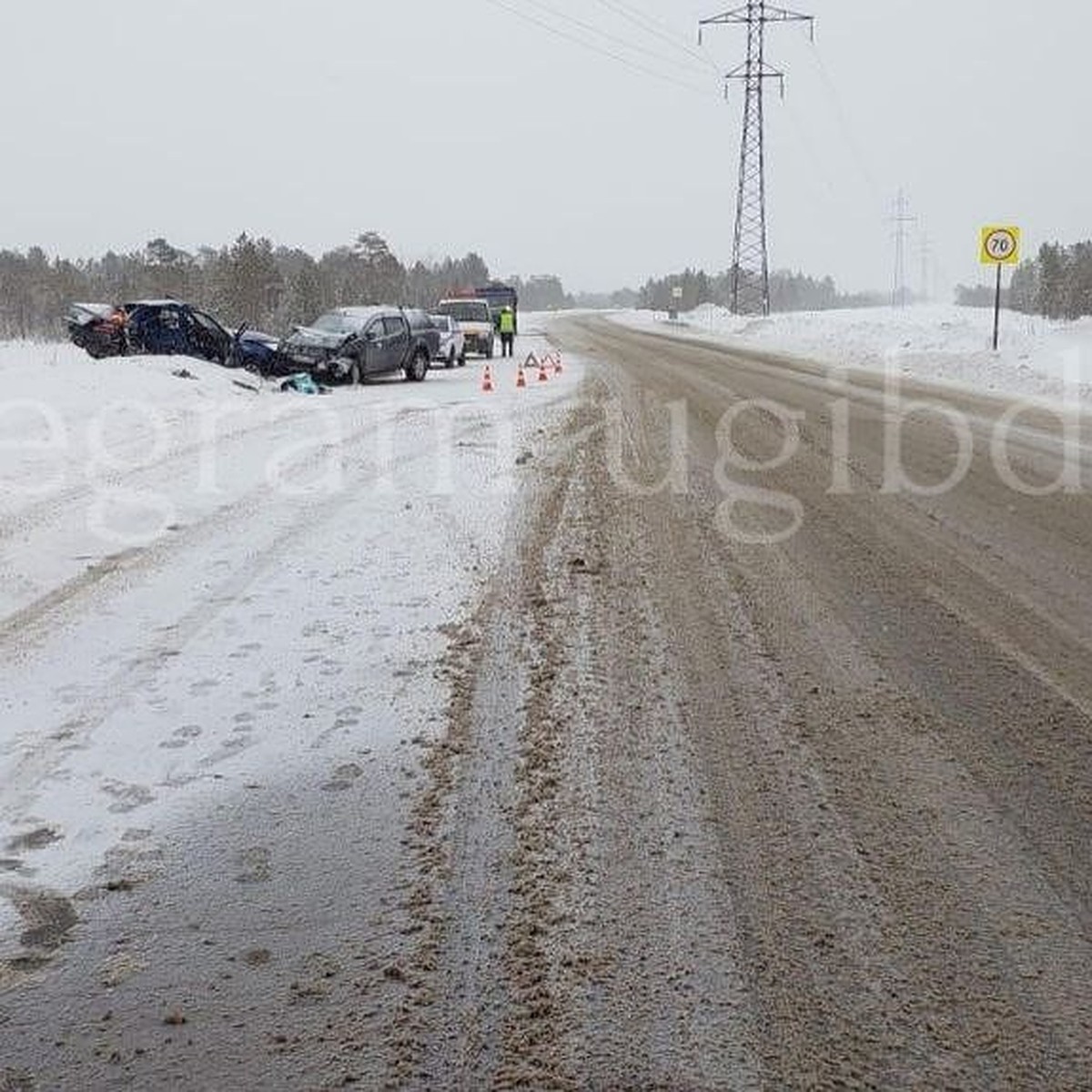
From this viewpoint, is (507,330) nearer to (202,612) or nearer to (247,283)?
(202,612)

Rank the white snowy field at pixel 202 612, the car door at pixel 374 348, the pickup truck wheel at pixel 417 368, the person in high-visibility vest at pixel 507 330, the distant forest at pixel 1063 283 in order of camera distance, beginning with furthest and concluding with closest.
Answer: the distant forest at pixel 1063 283, the person in high-visibility vest at pixel 507 330, the pickup truck wheel at pixel 417 368, the car door at pixel 374 348, the white snowy field at pixel 202 612

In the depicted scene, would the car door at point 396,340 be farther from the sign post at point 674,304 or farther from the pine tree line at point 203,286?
the sign post at point 674,304

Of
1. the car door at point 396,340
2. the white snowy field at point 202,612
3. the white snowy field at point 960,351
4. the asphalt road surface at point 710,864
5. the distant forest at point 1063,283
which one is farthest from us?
the distant forest at point 1063,283

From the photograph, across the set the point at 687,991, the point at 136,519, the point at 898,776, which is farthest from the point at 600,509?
the point at 687,991

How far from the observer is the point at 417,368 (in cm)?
2475

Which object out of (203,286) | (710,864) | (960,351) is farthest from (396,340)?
(203,286)

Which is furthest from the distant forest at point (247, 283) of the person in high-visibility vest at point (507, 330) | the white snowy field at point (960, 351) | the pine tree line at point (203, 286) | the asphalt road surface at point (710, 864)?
the asphalt road surface at point (710, 864)

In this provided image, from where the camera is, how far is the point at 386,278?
114m

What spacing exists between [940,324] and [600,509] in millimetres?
31353

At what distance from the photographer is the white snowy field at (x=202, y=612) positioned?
384cm

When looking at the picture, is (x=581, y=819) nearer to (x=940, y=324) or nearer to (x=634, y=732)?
(x=634, y=732)

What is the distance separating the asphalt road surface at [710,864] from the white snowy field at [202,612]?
36 cm

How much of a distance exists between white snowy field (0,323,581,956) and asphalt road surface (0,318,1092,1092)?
361 millimetres

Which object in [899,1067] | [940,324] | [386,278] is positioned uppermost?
[386,278]
